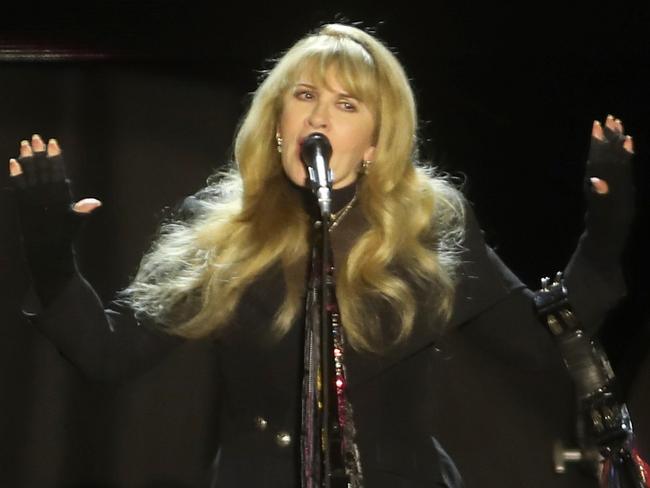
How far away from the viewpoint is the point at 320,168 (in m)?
1.43

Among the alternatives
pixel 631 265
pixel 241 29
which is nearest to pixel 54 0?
pixel 241 29

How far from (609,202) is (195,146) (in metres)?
1.25

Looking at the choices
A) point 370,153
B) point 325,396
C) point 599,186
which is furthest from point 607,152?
point 325,396

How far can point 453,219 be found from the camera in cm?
190

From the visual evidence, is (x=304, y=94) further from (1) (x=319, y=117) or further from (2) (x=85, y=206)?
(2) (x=85, y=206)

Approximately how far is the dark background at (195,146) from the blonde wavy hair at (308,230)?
2.33 ft

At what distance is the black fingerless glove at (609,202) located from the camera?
5.53 ft

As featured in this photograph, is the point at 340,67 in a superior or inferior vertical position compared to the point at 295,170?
superior

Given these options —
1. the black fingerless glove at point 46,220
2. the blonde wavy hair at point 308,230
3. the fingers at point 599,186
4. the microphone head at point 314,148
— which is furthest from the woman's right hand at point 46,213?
the fingers at point 599,186

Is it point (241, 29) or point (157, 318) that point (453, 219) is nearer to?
point (157, 318)

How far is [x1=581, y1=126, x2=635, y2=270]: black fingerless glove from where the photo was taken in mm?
1687

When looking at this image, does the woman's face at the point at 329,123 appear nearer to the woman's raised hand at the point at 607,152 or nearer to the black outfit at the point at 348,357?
the black outfit at the point at 348,357

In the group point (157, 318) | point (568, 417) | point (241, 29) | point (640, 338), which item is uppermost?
point (241, 29)

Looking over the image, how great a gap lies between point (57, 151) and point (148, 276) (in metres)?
0.34
